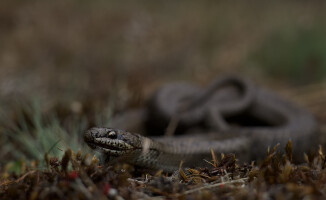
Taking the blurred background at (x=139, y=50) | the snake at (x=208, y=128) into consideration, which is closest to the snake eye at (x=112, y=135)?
the snake at (x=208, y=128)

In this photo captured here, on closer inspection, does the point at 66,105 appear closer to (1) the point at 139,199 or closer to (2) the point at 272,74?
(1) the point at 139,199

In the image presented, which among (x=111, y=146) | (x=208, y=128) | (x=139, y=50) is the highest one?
(x=139, y=50)

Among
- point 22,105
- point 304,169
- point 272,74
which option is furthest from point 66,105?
point 272,74

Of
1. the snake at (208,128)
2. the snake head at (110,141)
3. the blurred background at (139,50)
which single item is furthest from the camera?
the blurred background at (139,50)

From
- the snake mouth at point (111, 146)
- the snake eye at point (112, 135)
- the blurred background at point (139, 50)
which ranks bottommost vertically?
the snake mouth at point (111, 146)

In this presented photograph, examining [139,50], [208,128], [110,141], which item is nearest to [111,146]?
[110,141]

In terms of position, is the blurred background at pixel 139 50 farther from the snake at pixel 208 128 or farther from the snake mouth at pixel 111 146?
the snake mouth at pixel 111 146

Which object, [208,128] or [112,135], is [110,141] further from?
[208,128]
